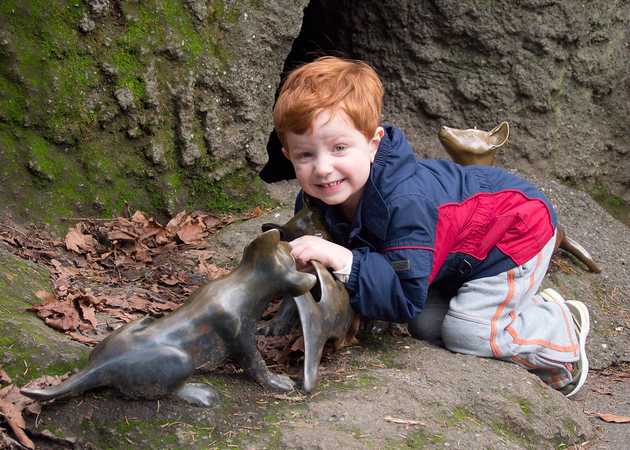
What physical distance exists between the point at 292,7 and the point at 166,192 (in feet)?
4.47

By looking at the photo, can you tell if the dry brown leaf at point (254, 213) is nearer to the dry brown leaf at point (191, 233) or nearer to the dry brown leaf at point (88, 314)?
the dry brown leaf at point (191, 233)

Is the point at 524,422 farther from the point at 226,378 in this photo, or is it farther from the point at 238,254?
the point at 238,254

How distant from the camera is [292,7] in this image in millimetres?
4941

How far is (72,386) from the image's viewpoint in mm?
2486

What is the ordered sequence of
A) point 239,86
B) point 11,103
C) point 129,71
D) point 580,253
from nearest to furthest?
point 11,103 → point 129,71 → point 239,86 → point 580,253

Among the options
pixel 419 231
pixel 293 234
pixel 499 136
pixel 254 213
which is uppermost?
pixel 499 136

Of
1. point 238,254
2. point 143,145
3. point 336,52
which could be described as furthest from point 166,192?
point 336,52

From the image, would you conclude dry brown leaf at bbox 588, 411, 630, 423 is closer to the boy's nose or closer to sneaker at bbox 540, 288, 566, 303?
sneaker at bbox 540, 288, 566, 303

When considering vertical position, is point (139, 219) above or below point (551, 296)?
above

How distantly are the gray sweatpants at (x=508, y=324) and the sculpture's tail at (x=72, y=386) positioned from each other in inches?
64.2

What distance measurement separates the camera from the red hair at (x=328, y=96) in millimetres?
3152

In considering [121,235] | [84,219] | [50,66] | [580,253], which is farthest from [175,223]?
[580,253]

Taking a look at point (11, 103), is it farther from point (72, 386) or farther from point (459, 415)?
point (459, 415)

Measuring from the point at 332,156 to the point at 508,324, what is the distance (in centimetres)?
113
